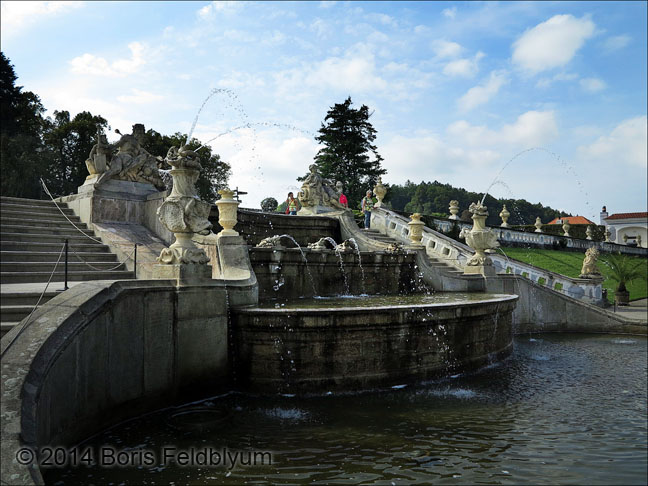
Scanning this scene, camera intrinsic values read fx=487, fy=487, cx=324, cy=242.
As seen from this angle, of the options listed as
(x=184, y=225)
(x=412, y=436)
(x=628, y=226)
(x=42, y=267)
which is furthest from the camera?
(x=628, y=226)

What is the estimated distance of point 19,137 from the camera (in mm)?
32750

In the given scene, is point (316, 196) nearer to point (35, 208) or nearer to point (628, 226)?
point (35, 208)

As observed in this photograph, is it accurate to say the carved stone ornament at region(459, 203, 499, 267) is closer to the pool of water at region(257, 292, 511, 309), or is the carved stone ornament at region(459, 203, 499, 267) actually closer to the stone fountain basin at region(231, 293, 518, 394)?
the pool of water at region(257, 292, 511, 309)

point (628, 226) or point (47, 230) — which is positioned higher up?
point (628, 226)

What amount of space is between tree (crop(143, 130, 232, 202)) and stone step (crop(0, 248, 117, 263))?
2902 cm

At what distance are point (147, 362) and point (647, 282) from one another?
1254 inches

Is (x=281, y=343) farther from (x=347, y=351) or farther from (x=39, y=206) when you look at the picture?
(x=39, y=206)

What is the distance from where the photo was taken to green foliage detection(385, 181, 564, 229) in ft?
258

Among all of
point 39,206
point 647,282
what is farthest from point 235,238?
point 647,282

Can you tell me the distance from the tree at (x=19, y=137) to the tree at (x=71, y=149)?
3.74 ft

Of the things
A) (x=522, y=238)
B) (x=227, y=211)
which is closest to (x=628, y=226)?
(x=522, y=238)

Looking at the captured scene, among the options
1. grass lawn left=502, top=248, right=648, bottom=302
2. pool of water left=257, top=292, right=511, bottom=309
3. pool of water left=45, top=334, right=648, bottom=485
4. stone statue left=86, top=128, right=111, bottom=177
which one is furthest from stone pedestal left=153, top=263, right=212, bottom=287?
grass lawn left=502, top=248, right=648, bottom=302

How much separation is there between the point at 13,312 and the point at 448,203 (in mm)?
80717

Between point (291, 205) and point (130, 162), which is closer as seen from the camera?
point (130, 162)
